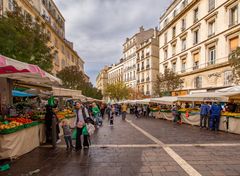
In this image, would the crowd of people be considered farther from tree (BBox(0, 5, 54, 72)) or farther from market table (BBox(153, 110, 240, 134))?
tree (BBox(0, 5, 54, 72))

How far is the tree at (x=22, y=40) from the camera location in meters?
11.2

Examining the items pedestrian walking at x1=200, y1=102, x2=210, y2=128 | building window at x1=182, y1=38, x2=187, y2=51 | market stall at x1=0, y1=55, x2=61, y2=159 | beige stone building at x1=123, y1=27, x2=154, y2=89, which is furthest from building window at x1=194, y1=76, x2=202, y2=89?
beige stone building at x1=123, y1=27, x2=154, y2=89

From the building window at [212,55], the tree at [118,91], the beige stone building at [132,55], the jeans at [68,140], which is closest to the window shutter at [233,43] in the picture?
the building window at [212,55]

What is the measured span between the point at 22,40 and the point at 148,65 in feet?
132

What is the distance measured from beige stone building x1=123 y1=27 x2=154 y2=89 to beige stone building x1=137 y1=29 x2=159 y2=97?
4.57m

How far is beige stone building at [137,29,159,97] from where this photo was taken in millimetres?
48312

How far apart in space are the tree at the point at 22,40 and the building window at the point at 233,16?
59.3 feet

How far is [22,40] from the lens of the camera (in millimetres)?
11555

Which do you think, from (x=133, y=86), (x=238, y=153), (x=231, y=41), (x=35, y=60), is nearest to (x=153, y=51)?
(x=133, y=86)

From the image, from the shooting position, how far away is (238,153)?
695cm

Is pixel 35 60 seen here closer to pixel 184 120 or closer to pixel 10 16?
pixel 10 16

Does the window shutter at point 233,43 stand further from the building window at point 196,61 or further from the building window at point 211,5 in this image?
the building window at point 196,61

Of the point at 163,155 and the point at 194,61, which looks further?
the point at 194,61

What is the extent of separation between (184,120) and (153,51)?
33.1 m
